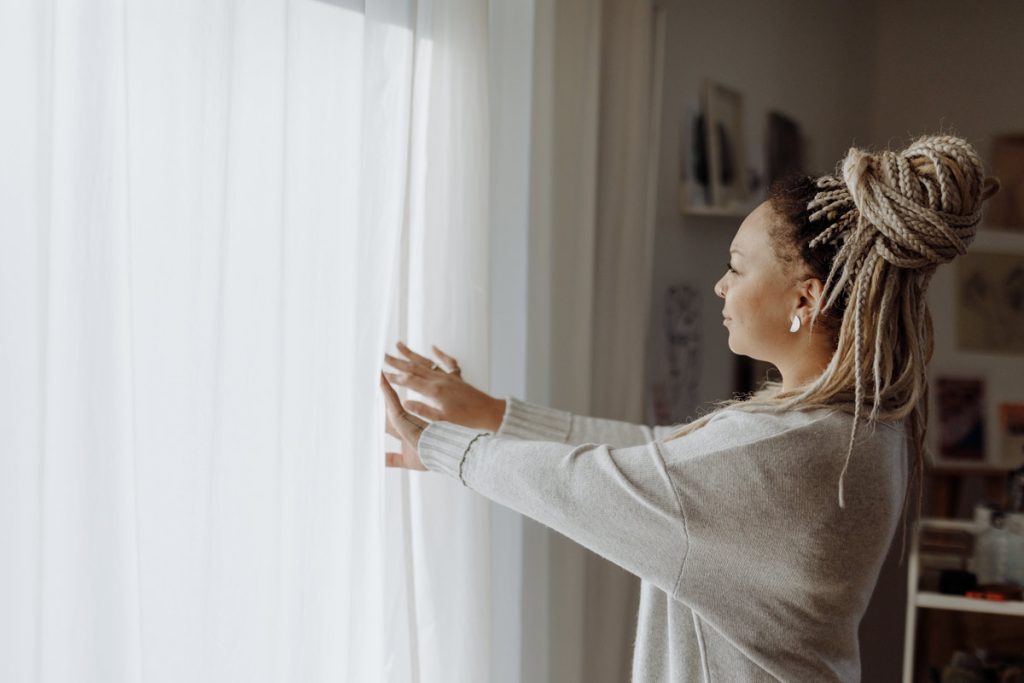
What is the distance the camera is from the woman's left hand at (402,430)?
1359mm

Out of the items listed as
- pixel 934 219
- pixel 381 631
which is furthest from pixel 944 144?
pixel 381 631

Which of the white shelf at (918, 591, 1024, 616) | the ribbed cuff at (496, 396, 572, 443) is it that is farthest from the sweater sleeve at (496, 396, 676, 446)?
the white shelf at (918, 591, 1024, 616)

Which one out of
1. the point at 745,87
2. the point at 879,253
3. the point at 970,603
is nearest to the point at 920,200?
the point at 879,253

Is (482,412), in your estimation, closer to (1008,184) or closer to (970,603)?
(970,603)

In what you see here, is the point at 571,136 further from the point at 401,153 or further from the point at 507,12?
the point at 401,153

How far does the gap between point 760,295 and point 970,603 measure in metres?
1.31

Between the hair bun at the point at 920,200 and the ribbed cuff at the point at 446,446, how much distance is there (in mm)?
531

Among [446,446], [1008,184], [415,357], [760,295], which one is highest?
[1008,184]

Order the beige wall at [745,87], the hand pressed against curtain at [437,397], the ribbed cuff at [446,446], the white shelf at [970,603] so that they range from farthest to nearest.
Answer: the beige wall at [745,87], the white shelf at [970,603], the hand pressed against curtain at [437,397], the ribbed cuff at [446,446]

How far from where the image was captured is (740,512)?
119cm

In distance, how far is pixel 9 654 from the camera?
1.12 m

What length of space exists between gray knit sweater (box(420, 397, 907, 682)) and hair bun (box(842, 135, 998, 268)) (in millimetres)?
217

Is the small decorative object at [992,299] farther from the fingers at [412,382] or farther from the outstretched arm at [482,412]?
the fingers at [412,382]

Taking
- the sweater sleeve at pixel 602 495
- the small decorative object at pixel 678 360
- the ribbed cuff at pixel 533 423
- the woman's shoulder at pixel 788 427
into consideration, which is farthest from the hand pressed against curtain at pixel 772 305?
the small decorative object at pixel 678 360
